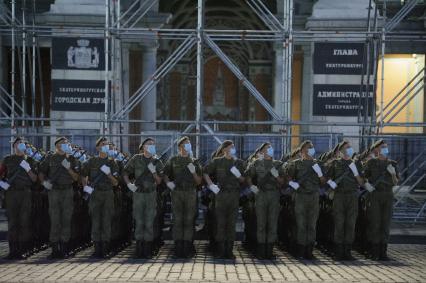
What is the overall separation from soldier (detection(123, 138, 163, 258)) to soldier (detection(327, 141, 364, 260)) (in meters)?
2.69

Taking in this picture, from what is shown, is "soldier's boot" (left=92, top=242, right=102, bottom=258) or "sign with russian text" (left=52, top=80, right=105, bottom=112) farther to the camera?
"sign with russian text" (left=52, top=80, right=105, bottom=112)

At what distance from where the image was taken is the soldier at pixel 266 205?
11.8m

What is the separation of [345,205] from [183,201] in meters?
2.49

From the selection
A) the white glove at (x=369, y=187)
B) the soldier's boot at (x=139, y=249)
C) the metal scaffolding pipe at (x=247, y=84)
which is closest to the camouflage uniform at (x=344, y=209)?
the white glove at (x=369, y=187)

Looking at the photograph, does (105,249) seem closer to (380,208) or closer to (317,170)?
(317,170)

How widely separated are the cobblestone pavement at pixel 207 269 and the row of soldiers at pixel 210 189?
0.31 m

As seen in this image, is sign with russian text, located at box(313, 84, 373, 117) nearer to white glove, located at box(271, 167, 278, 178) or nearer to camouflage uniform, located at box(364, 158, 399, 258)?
camouflage uniform, located at box(364, 158, 399, 258)

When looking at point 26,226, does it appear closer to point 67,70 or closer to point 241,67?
point 67,70

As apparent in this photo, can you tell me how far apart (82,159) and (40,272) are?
3.56 m

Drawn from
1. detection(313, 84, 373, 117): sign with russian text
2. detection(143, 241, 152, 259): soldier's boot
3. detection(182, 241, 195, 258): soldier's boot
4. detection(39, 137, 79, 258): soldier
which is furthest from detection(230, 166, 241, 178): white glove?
detection(313, 84, 373, 117): sign with russian text

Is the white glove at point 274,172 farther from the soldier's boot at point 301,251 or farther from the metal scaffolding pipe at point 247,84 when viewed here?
the metal scaffolding pipe at point 247,84

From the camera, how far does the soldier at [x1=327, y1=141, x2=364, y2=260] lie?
38.8ft

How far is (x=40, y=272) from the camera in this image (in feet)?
34.2

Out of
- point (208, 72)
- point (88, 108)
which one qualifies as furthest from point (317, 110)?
point (208, 72)
